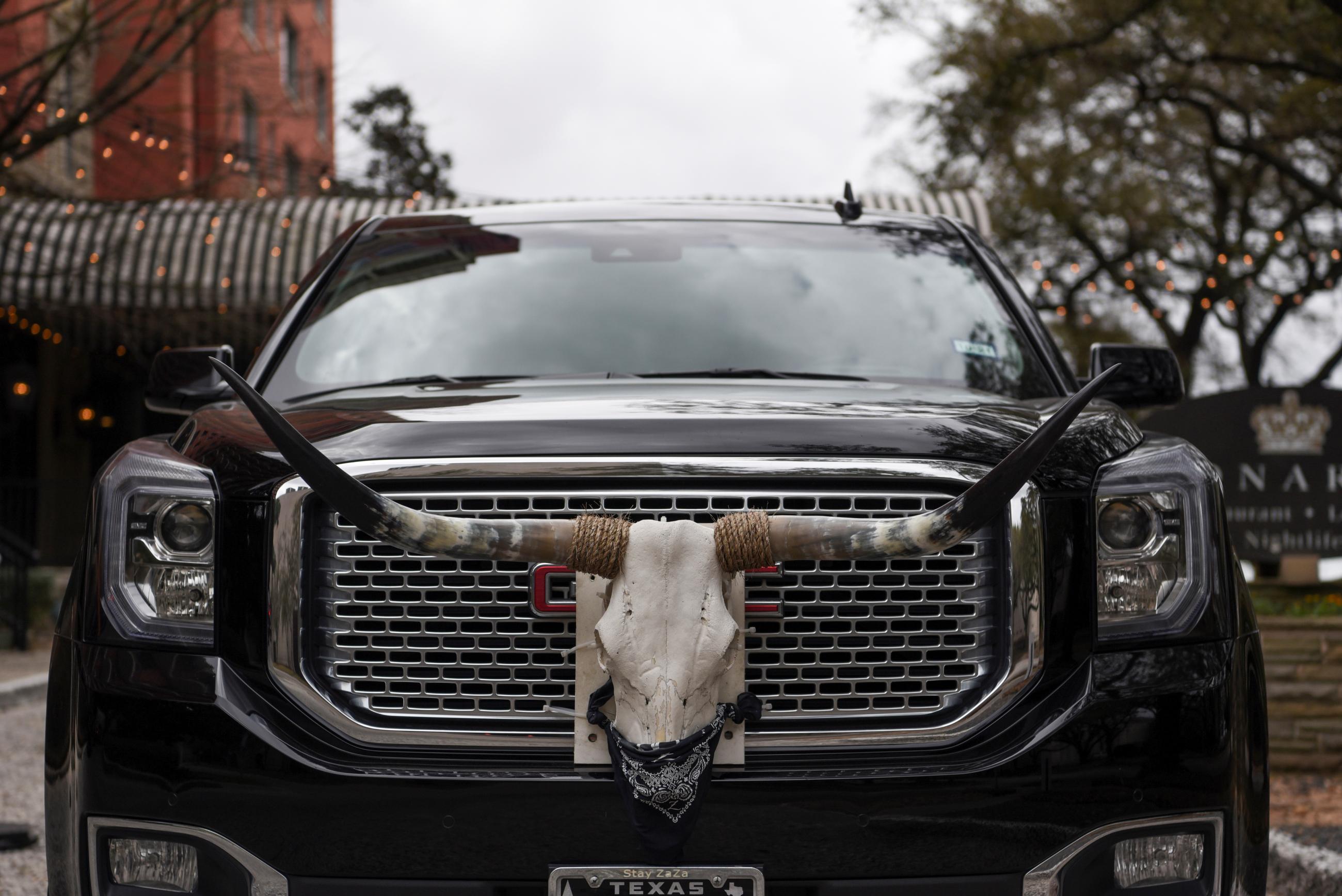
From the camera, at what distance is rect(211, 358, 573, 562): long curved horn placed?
2188 mm

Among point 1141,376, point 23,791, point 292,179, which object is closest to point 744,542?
point 1141,376

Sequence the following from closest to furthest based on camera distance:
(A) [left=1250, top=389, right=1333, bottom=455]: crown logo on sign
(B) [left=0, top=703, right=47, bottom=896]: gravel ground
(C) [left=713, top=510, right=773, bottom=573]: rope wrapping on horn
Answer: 1. (C) [left=713, top=510, right=773, bottom=573]: rope wrapping on horn
2. (B) [left=0, top=703, right=47, bottom=896]: gravel ground
3. (A) [left=1250, top=389, right=1333, bottom=455]: crown logo on sign

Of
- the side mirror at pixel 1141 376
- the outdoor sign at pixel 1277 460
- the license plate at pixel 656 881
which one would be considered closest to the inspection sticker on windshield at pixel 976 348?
the side mirror at pixel 1141 376

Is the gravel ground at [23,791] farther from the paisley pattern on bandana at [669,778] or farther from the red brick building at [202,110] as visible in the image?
the red brick building at [202,110]

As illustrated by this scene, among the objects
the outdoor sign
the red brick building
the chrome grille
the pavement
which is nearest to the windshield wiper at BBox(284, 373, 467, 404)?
the chrome grille

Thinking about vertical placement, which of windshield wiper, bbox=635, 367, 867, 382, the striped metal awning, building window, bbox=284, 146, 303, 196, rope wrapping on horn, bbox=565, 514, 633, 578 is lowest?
rope wrapping on horn, bbox=565, 514, 633, 578

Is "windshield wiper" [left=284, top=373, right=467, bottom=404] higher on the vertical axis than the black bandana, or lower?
higher

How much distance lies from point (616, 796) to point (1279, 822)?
3.93 metres

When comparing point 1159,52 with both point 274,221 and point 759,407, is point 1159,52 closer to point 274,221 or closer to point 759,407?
point 274,221

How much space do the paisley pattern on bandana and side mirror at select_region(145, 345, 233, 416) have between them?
1752 mm

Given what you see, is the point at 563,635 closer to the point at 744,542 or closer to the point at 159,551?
the point at 744,542

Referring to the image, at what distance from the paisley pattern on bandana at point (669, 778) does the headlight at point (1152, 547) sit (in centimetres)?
78

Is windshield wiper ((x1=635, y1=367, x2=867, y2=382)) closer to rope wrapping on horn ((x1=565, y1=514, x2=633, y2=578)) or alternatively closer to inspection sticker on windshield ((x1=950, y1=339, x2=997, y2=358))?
inspection sticker on windshield ((x1=950, y1=339, x2=997, y2=358))

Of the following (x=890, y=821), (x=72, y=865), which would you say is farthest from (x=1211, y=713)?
(x=72, y=865)
